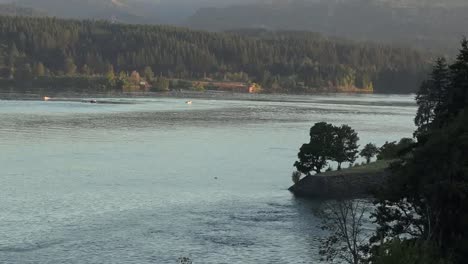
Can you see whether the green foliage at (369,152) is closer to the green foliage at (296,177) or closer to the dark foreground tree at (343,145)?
the dark foreground tree at (343,145)

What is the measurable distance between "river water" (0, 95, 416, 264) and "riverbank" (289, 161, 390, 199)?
2374mm

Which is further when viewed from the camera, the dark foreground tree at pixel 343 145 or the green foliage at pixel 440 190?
the dark foreground tree at pixel 343 145

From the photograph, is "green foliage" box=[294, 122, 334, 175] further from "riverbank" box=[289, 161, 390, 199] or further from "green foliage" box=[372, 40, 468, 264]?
"green foliage" box=[372, 40, 468, 264]

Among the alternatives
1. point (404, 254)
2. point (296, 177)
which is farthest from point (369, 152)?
point (404, 254)

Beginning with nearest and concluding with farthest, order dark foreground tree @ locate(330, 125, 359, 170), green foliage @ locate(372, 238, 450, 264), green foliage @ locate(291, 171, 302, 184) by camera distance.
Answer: green foliage @ locate(372, 238, 450, 264), green foliage @ locate(291, 171, 302, 184), dark foreground tree @ locate(330, 125, 359, 170)

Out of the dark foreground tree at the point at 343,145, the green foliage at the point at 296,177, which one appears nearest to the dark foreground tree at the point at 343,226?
the green foliage at the point at 296,177

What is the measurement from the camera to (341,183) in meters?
73.0

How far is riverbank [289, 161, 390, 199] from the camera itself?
7238 cm

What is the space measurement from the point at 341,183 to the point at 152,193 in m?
17.7

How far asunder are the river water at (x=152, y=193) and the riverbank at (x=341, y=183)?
2374 millimetres

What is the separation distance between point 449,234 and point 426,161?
3.93m

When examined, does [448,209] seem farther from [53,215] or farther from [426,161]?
[53,215]

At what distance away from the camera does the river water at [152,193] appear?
53.3 metres

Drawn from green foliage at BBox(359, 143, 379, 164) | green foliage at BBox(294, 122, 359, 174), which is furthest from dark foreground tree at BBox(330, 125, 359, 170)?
green foliage at BBox(359, 143, 379, 164)
